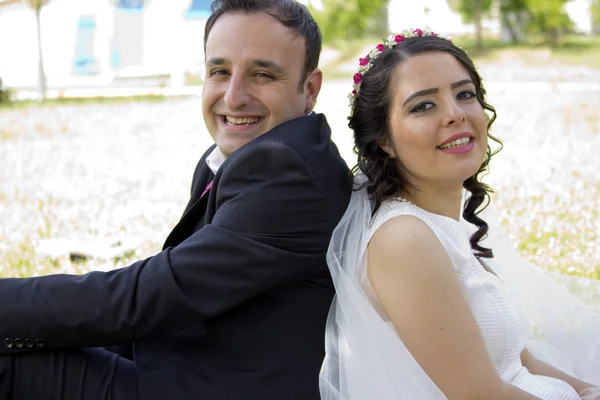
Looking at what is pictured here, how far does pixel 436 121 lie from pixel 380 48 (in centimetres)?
41

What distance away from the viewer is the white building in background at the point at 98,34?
2819 cm

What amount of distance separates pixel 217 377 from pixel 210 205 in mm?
554

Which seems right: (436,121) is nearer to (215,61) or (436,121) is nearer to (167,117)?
(215,61)

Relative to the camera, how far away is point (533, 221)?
21.7 feet

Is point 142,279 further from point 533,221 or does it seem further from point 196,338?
point 533,221

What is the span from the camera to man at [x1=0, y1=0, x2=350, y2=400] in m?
2.46

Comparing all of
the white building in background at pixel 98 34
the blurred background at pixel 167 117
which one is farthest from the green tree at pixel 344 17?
the white building in background at pixel 98 34

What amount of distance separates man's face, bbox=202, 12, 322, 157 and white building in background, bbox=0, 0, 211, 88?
2502 cm

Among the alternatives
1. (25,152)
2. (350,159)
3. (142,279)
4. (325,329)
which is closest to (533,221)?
(350,159)

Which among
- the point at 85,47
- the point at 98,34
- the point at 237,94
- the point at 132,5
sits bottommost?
the point at 85,47

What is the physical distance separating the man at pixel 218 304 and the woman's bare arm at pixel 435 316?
11.1 inches

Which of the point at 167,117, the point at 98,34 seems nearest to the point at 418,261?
the point at 167,117

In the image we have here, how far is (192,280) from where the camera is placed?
96.6 inches

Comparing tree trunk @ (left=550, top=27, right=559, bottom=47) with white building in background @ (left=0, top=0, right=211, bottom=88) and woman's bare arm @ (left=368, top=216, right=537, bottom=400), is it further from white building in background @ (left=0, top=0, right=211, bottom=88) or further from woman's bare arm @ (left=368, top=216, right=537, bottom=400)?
woman's bare arm @ (left=368, top=216, right=537, bottom=400)
